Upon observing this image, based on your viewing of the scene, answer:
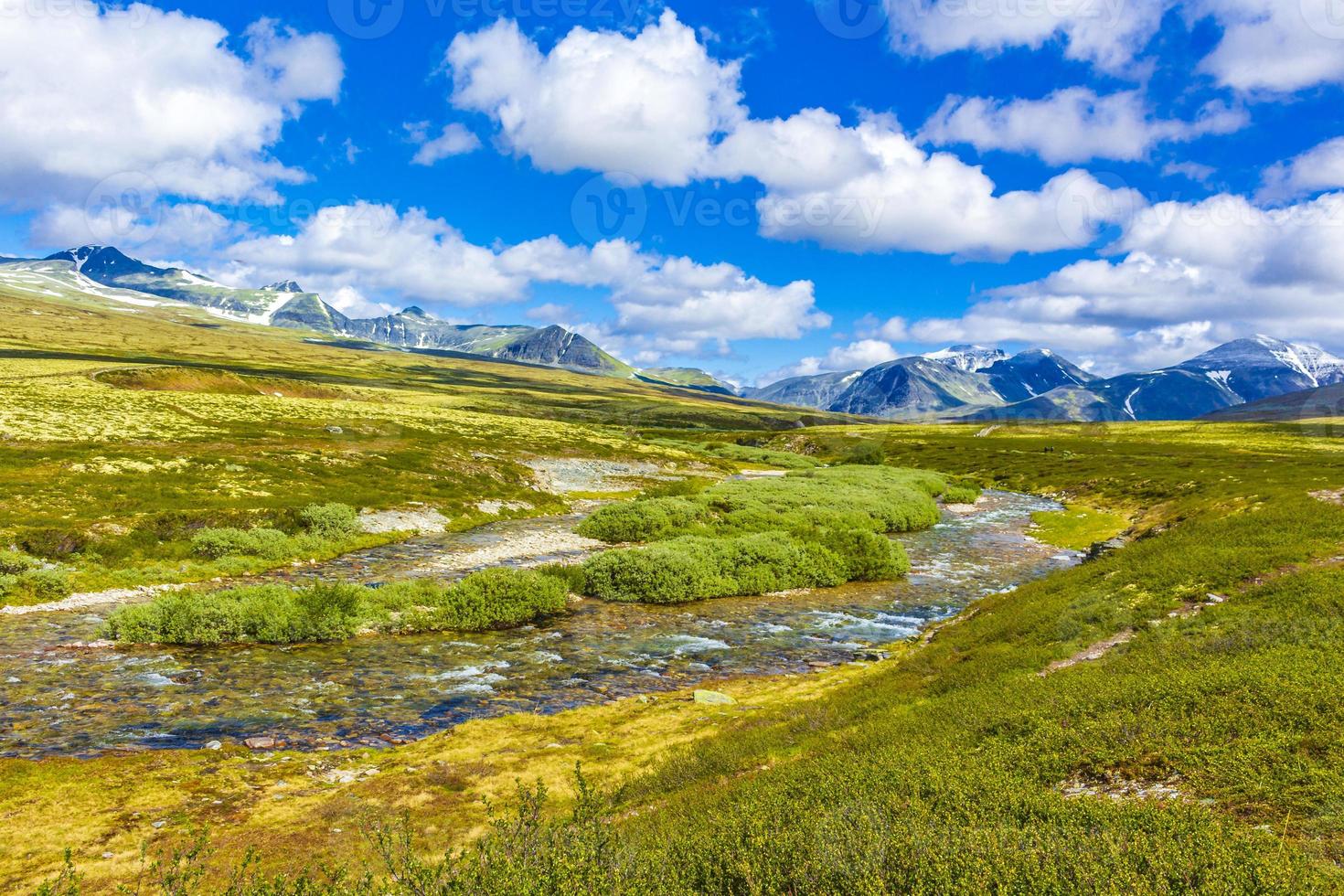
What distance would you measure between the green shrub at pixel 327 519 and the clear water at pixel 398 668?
261 inches

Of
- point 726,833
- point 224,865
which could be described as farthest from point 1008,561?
point 224,865

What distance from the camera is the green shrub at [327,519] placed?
36250 millimetres

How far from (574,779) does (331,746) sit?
5.63 m

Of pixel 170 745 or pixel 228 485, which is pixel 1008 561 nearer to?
pixel 170 745

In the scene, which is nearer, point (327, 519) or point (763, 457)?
point (327, 519)

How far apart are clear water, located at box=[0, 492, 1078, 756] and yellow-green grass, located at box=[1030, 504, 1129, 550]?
15637mm

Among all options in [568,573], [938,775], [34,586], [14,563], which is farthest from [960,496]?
[14,563]

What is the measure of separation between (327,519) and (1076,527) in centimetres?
5163

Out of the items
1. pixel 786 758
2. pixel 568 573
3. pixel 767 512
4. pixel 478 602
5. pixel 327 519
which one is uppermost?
pixel 786 758

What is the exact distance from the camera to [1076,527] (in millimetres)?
47500

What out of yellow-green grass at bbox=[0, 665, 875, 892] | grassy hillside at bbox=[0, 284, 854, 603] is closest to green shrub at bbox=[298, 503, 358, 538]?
grassy hillside at bbox=[0, 284, 854, 603]

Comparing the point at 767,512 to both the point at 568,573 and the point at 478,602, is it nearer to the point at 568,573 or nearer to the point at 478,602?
the point at 568,573

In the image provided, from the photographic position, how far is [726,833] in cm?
734

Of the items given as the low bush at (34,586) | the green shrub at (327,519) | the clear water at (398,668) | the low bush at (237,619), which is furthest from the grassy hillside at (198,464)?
the clear water at (398,668)
